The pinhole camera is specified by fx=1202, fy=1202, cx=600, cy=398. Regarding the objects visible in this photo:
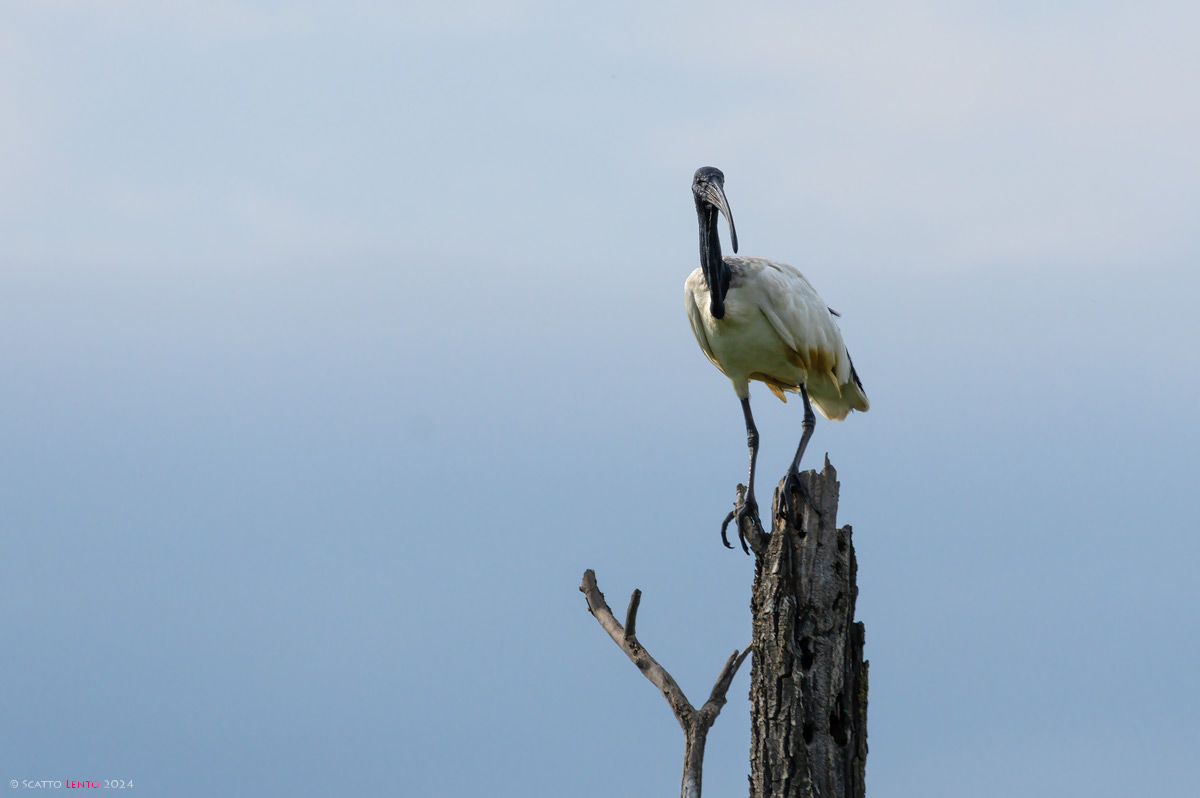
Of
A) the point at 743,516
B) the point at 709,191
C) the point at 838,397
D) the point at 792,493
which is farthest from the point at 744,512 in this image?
the point at 709,191

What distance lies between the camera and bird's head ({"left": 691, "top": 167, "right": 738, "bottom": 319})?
759 cm

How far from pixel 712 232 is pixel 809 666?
2842mm

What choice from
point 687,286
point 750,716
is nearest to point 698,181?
point 687,286

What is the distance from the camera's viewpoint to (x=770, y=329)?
760 cm

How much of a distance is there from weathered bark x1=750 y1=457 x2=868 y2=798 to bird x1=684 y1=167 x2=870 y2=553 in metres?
0.67

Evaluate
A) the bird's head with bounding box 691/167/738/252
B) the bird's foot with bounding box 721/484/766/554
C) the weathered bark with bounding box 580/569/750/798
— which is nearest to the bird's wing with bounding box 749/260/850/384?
the bird's head with bounding box 691/167/738/252

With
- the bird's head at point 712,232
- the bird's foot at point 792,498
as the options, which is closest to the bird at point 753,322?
the bird's head at point 712,232

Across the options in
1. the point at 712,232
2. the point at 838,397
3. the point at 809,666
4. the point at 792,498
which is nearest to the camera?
the point at 809,666

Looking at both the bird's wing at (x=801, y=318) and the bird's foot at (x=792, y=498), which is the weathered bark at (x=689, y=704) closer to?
the bird's foot at (x=792, y=498)

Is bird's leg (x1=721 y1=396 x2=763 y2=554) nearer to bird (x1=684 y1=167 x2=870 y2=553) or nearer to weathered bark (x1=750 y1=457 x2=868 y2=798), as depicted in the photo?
bird (x1=684 y1=167 x2=870 y2=553)

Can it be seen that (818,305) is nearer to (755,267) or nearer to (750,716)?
(755,267)

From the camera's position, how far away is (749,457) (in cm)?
809

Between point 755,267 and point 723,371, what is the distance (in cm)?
87

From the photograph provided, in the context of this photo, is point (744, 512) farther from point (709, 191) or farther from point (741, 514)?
point (709, 191)
